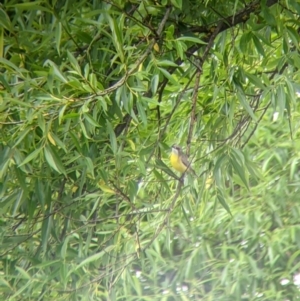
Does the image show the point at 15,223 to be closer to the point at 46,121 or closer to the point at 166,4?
the point at 46,121

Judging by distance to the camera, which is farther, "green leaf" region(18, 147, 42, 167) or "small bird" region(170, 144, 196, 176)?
"small bird" region(170, 144, 196, 176)

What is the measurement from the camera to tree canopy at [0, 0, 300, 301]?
1665 millimetres

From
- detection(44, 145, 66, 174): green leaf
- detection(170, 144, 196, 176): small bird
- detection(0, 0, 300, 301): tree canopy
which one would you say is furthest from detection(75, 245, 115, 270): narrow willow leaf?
detection(44, 145, 66, 174): green leaf

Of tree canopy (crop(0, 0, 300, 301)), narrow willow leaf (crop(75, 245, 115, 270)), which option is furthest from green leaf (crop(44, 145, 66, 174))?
narrow willow leaf (crop(75, 245, 115, 270))

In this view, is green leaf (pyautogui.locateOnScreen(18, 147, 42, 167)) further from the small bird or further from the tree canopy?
the small bird

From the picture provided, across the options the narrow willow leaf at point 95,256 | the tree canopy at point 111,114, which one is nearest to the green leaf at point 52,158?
the tree canopy at point 111,114

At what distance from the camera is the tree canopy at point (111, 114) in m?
1.67

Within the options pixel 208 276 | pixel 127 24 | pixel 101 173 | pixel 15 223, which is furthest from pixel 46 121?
pixel 208 276

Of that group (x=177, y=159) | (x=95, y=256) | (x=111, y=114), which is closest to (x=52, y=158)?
(x=111, y=114)

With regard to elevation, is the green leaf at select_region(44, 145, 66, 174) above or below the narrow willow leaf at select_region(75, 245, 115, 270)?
above

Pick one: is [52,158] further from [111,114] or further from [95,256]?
[95,256]

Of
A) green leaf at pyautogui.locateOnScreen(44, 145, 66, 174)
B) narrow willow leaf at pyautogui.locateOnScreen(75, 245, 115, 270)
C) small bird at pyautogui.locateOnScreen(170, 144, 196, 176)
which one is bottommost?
narrow willow leaf at pyautogui.locateOnScreen(75, 245, 115, 270)

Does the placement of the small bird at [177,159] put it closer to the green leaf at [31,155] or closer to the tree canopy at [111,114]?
the tree canopy at [111,114]

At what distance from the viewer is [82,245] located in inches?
80.7
